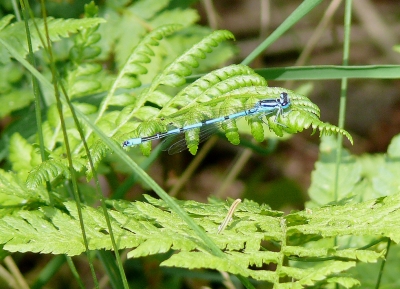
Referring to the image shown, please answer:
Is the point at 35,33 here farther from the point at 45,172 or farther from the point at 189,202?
the point at 189,202

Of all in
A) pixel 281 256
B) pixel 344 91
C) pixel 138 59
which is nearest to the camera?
pixel 281 256

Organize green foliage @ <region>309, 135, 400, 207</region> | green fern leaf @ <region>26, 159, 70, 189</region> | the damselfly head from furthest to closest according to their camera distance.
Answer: green foliage @ <region>309, 135, 400, 207</region> < the damselfly head < green fern leaf @ <region>26, 159, 70, 189</region>

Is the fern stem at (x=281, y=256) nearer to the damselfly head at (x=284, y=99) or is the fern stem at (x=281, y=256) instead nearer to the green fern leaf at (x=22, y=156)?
the damselfly head at (x=284, y=99)

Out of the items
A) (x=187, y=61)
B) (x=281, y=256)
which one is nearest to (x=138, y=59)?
(x=187, y=61)

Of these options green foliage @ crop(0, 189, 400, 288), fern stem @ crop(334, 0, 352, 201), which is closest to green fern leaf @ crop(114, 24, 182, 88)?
green foliage @ crop(0, 189, 400, 288)

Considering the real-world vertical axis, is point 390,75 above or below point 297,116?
above

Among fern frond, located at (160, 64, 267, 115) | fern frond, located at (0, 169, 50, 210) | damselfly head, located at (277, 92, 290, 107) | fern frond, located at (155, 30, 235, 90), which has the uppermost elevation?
fern frond, located at (155, 30, 235, 90)

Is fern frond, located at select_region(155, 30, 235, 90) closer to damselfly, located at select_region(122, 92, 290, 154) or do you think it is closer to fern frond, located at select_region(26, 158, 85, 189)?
damselfly, located at select_region(122, 92, 290, 154)

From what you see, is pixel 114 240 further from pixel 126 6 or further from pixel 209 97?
pixel 126 6

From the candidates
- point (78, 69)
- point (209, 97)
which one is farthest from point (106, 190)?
point (209, 97)

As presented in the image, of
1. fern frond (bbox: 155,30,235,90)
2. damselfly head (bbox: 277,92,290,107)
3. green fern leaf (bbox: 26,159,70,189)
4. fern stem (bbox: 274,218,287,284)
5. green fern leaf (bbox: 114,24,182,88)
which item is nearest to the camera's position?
fern stem (bbox: 274,218,287,284)

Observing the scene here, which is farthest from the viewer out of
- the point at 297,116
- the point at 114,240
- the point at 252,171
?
the point at 252,171
